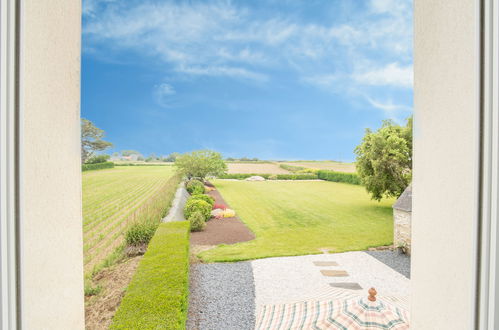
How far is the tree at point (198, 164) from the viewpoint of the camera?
48.5 feet

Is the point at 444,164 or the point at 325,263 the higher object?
the point at 444,164

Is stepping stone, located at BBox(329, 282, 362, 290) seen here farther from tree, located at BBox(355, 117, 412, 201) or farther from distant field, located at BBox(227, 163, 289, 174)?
distant field, located at BBox(227, 163, 289, 174)

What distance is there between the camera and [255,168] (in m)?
25.0

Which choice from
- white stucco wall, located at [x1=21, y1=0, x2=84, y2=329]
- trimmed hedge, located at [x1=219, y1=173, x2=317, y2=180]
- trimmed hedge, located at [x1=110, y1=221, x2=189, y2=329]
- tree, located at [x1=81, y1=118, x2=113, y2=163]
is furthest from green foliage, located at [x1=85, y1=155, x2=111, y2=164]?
trimmed hedge, located at [x1=219, y1=173, x2=317, y2=180]

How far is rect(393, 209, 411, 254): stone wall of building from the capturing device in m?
5.54

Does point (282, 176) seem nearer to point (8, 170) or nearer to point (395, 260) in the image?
point (395, 260)

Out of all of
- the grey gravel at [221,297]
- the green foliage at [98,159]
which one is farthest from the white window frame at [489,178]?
the green foliage at [98,159]

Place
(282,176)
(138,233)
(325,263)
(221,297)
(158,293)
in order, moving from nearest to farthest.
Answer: (158,293), (221,297), (325,263), (138,233), (282,176)

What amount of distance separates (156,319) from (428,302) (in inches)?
88.8

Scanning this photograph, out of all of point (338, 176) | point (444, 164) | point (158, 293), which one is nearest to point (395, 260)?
point (158, 293)

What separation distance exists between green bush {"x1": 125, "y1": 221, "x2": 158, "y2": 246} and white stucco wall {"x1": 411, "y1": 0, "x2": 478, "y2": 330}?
235 inches

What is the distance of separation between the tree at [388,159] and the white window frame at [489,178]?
9080 mm

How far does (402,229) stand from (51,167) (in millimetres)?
6625

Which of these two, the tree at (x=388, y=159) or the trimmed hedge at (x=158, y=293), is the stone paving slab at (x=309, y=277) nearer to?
the trimmed hedge at (x=158, y=293)
